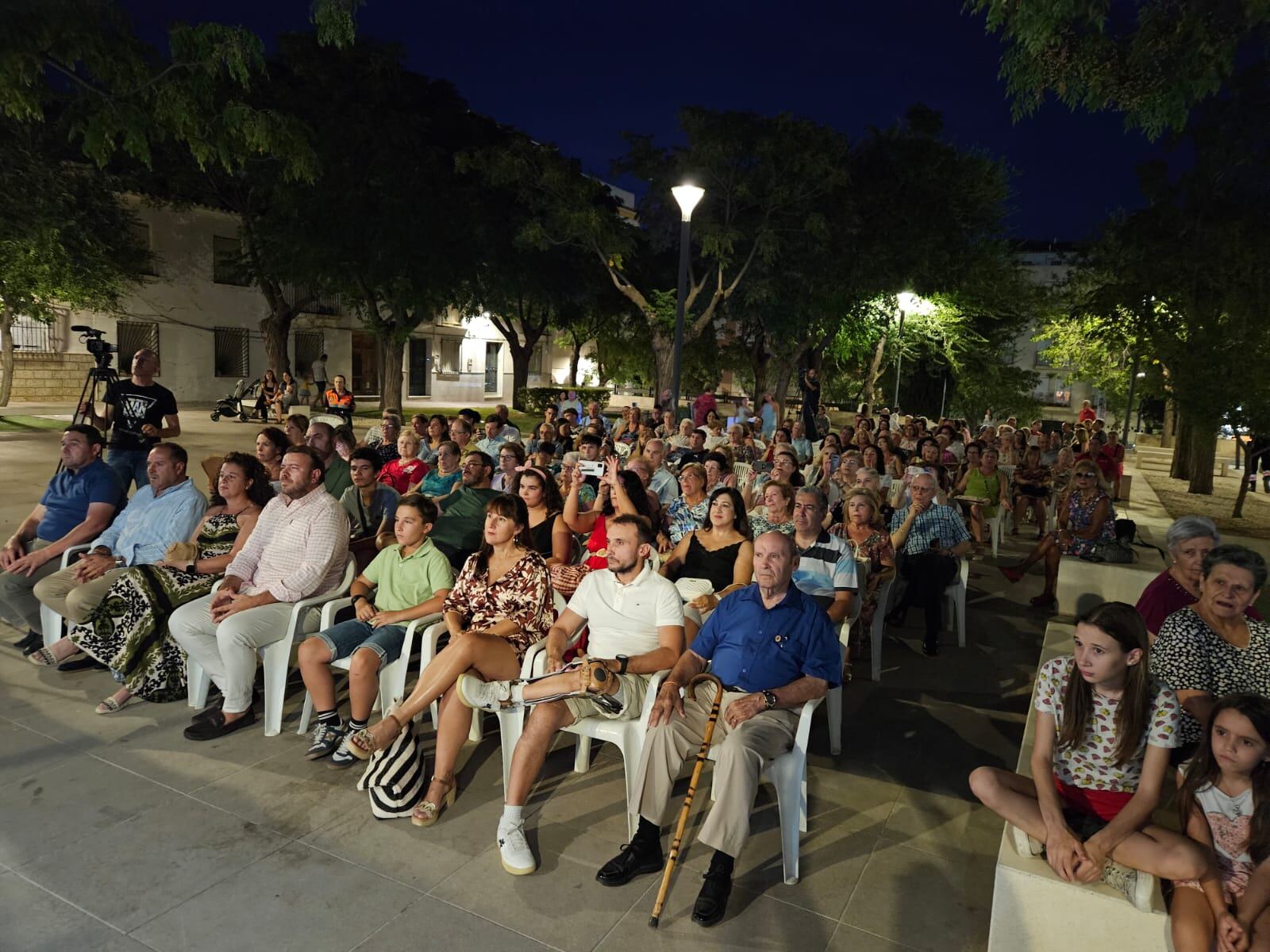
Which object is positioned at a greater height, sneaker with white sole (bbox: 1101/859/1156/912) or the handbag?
sneaker with white sole (bbox: 1101/859/1156/912)

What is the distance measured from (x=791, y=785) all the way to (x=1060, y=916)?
0.96m

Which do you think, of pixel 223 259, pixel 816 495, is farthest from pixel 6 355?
pixel 816 495

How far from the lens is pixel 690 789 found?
10.3ft

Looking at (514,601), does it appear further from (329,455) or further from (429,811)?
(329,455)

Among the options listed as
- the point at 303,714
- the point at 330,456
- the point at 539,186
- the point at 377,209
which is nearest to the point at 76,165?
the point at 377,209

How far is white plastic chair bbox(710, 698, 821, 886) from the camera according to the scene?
122 inches

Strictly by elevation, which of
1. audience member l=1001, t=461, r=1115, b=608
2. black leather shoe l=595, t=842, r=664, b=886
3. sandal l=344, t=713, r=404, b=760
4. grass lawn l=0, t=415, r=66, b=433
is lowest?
black leather shoe l=595, t=842, r=664, b=886

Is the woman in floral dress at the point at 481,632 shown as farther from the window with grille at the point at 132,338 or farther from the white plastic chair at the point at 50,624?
the window with grille at the point at 132,338

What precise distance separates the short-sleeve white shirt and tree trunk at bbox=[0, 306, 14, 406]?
20.0m

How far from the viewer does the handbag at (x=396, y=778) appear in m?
3.41

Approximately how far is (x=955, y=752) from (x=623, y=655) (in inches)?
71.6

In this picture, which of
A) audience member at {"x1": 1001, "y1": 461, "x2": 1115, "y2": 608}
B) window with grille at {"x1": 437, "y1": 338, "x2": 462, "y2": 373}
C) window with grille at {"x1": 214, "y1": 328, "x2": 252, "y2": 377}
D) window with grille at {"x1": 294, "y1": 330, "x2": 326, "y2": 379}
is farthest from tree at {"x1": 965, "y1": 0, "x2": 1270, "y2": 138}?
window with grille at {"x1": 437, "y1": 338, "x2": 462, "y2": 373}

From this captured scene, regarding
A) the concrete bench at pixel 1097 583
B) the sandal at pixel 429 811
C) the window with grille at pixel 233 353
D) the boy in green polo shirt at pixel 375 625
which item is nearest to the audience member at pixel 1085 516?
the concrete bench at pixel 1097 583

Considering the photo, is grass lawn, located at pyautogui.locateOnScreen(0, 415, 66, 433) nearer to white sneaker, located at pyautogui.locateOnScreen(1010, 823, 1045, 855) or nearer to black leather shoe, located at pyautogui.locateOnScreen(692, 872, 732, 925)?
black leather shoe, located at pyautogui.locateOnScreen(692, 872, 732, 925)
